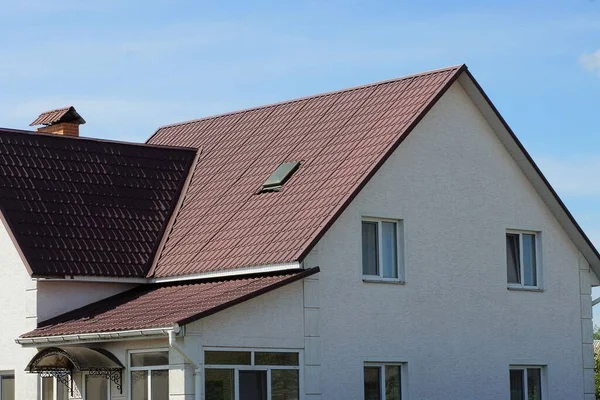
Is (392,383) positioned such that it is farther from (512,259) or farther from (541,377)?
(512,259)

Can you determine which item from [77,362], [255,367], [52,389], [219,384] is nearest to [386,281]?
[255,367]

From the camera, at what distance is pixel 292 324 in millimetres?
24438

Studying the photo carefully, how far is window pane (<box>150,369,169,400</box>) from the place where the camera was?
2381cm

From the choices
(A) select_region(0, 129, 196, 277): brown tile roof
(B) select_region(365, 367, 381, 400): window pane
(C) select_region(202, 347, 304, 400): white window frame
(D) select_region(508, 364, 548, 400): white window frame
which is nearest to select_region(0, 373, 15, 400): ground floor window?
(A) select_region(0, 129, 196, 277): brown tile roof

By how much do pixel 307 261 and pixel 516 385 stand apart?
6.57 m

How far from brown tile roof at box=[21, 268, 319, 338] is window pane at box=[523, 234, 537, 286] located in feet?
21.4

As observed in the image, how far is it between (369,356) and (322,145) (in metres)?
4.94

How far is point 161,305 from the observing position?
24906 millimetres

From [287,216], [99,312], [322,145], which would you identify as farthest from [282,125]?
[99,312]

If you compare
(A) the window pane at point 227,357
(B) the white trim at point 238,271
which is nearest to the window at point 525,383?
(B) the white trim at point 238,271

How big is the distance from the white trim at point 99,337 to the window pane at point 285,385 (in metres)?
2.56

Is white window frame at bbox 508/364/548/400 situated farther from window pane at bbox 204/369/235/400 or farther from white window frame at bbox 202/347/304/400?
window pane at bbox 204/369/235/400

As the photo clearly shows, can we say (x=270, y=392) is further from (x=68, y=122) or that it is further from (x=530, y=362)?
(x=68, y=122)

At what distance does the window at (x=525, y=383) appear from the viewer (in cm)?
2856
